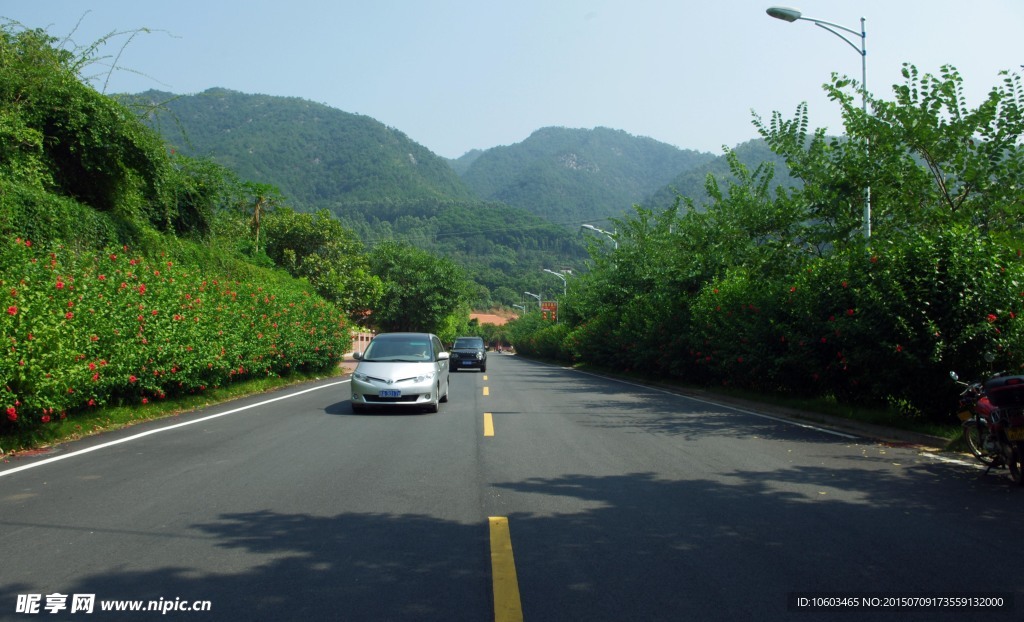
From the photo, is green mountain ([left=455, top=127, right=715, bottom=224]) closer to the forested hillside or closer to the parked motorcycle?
the forested hillside

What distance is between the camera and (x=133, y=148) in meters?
18.3

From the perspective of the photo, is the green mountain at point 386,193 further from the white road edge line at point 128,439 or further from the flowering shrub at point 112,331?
the white road edge line at point 128,439

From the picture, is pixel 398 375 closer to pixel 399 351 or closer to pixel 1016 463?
pixel 399 351

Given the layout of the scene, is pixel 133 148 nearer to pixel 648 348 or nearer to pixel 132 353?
pixel 132 353

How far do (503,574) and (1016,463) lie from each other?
5.43 m

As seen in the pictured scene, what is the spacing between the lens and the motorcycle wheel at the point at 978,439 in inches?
305

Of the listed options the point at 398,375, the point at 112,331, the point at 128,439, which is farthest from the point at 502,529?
the point at 398,375

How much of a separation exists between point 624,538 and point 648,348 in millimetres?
21557

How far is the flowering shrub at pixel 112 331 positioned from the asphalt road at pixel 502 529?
917 mm

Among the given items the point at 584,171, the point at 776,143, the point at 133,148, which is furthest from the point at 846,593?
the point at 584,171

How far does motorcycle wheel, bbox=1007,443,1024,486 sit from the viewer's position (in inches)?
270

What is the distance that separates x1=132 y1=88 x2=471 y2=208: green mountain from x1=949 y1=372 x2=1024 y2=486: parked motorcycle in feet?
311

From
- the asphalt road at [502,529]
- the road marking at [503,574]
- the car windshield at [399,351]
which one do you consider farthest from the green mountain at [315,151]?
the road marking at [503,574]

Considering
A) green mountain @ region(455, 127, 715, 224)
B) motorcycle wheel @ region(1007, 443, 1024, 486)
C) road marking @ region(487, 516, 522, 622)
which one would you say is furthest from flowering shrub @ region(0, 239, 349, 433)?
green mountain @ region(455, 127, 715, 224)
